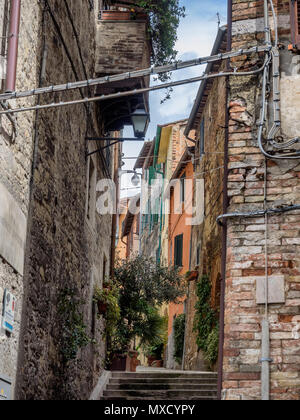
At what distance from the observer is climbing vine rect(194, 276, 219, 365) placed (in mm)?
13688

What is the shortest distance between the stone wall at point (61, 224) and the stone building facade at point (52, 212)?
1cm

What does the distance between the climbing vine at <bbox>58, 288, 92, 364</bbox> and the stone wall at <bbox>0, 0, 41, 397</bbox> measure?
7.31ft

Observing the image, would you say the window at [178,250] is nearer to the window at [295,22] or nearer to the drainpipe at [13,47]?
the window at [295,22]

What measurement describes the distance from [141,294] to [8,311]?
10.5 m

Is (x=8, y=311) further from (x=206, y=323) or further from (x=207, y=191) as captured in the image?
(x=207, y=191)

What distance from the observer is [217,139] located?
15547mm

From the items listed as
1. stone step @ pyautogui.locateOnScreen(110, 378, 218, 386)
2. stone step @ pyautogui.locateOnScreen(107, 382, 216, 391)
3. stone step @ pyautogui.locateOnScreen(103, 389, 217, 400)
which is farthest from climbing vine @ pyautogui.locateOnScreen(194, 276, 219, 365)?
stone step @ pyautogui.locateOnScreen(103, 389, 217, 400)

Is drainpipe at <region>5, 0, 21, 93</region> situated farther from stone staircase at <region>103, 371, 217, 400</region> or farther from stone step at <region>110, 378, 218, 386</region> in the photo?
stone step at <region>110, 378, 218, 386</region>

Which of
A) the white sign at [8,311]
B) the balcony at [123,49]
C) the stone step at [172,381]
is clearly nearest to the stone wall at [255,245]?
A: the white sign at [8,311]

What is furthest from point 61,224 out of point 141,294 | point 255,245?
point 141,294

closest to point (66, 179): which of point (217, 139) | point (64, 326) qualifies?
point (64, 326)

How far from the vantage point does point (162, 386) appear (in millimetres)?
12031
